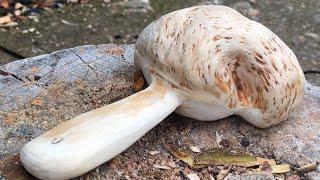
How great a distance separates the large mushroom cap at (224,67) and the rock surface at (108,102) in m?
0.05

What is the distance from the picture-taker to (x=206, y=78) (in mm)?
1298

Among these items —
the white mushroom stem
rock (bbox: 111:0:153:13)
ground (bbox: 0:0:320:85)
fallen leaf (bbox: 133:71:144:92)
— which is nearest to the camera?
the white mushroom stem

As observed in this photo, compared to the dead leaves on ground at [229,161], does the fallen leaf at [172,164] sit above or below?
below

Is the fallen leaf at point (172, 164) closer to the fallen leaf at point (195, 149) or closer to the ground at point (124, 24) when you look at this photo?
the fallen leaf at point (195, 149)

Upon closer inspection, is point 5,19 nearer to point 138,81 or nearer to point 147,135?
point 138,81

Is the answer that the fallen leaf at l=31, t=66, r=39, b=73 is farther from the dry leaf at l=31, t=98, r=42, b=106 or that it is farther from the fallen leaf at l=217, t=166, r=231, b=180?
the fallen leaf at l=217, t=166, r=231, b=180

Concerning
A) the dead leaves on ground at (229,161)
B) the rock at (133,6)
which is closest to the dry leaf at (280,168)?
the dead leaves on ground at (229,161)

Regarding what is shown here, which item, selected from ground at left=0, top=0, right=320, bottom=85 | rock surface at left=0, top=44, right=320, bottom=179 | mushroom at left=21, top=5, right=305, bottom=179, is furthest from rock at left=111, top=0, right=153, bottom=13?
mushroom at left=21, top=5, right=305, bottom=179

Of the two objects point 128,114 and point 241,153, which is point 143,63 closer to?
point 128,114

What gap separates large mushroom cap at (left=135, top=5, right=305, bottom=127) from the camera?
131 centimetres

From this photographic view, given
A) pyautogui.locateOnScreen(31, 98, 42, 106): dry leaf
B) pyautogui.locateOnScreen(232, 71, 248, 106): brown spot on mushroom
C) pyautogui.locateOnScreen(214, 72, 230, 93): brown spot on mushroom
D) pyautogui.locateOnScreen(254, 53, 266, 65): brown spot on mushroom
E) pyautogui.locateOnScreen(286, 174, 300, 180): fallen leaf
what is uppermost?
pyautogui.locateOnScreen(254, 53, 266, 65): brown spot on mushroom

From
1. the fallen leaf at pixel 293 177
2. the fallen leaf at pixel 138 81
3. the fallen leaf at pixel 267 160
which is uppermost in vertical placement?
the fallen leaf at pixel 138 81

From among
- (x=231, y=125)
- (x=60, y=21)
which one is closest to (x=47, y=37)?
(x=60, y=21)

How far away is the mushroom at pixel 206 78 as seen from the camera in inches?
49.8
